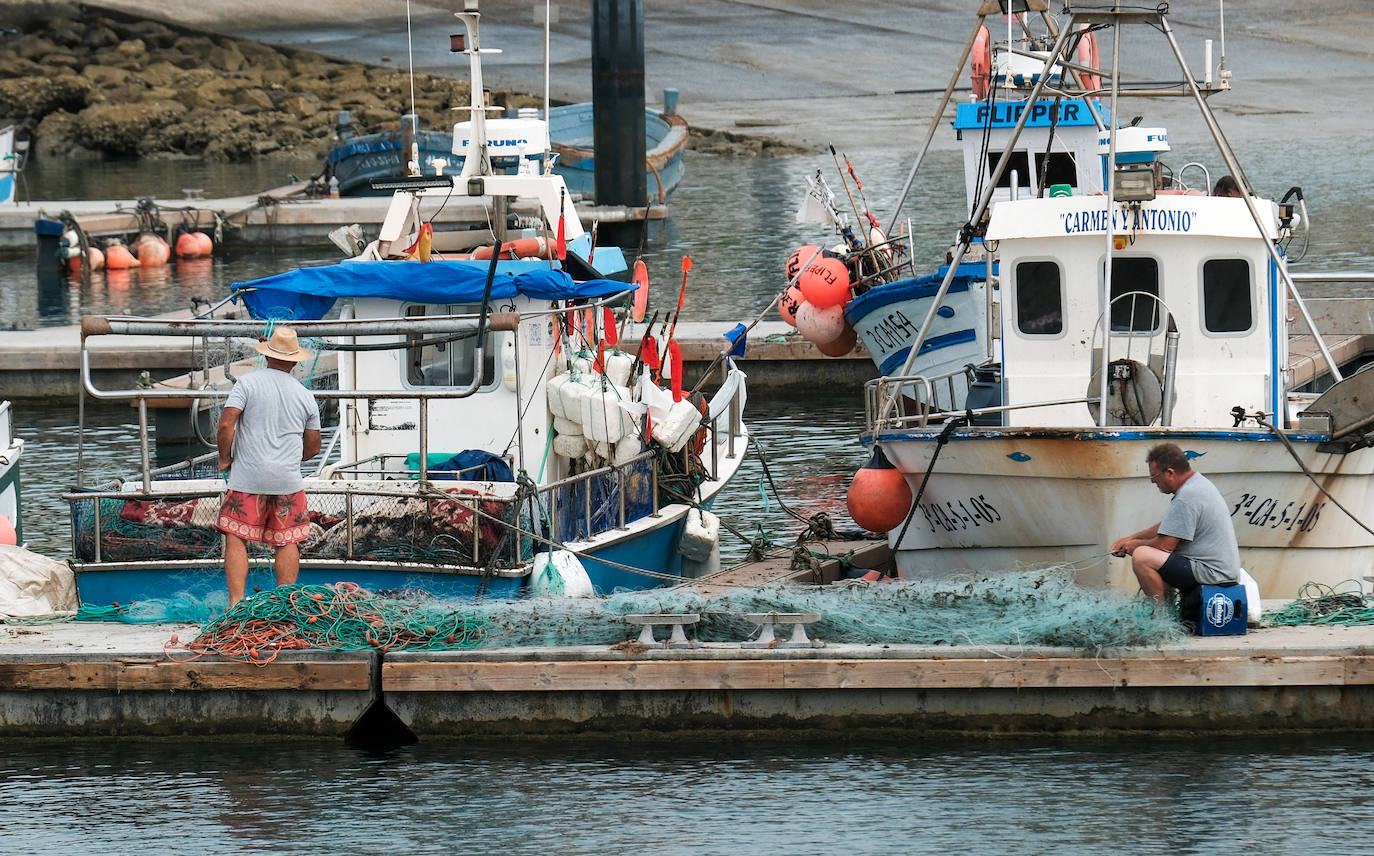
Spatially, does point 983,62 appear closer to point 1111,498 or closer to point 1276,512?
point 1276,512

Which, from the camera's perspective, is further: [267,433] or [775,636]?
[267,433]

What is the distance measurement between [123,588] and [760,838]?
4201 mm

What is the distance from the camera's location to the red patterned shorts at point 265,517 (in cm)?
1016

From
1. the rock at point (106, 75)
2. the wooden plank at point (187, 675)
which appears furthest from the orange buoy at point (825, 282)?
the rock at point (106, 75)

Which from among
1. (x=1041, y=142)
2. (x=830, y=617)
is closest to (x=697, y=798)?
(x=830, y=617)

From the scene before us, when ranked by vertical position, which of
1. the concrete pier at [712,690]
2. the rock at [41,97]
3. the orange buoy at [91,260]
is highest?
the rock at [41,97]

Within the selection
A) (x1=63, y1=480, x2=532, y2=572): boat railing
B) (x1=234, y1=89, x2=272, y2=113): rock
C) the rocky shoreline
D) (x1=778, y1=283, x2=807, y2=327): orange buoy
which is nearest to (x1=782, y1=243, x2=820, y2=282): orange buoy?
(x1=778, y1=283, x2=807, y2=327): orange buoy

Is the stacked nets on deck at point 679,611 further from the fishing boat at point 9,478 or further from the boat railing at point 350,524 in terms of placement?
the fishing boat at point 9,478

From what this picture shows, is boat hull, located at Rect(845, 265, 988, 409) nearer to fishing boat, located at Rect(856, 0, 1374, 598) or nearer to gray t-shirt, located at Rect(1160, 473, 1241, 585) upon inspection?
fishing boat, located at Rect(856, 0, 1374, 598)

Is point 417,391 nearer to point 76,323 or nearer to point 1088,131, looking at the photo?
point 1088,131

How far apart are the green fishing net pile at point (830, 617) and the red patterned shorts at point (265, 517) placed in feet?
1.32

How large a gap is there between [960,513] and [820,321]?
→ 6507mm

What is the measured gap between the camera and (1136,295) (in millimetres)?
11617

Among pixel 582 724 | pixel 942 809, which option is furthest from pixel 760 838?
pixel 582 724
